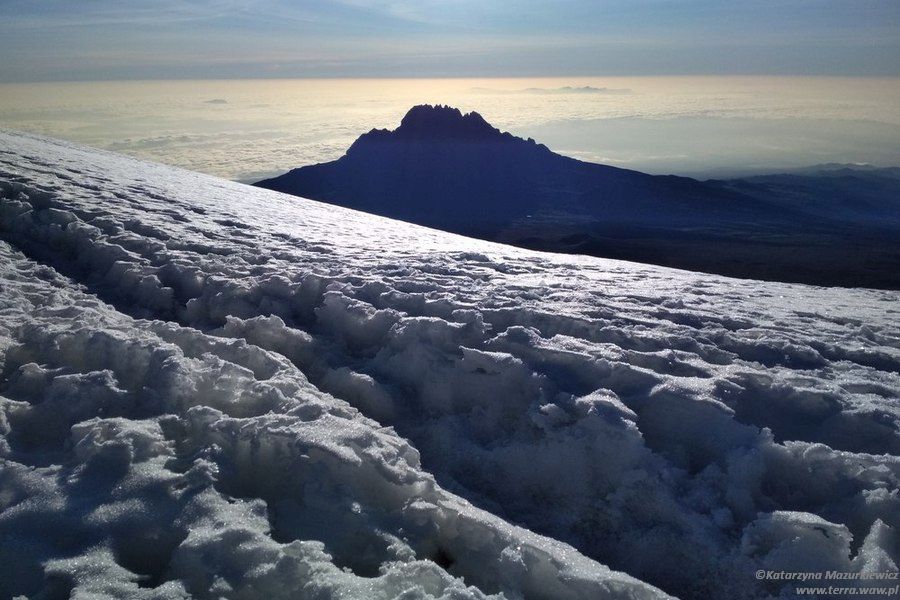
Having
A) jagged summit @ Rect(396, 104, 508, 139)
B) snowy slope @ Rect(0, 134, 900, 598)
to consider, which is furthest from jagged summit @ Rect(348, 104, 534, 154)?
snowy slope @ Rect(0, 134, 900, 598)

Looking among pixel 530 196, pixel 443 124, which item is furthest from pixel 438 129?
pixel 530 196

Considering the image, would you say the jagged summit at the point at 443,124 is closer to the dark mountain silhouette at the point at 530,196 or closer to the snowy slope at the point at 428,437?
the dark mountain silhouette at the point at 530,196

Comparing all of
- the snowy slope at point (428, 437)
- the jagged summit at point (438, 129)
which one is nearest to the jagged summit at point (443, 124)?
the jagged summit at point (438, 129)

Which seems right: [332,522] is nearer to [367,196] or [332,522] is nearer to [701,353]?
[701,353]

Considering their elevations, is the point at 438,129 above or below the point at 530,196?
above

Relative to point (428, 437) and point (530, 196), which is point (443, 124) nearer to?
point (530, 196)

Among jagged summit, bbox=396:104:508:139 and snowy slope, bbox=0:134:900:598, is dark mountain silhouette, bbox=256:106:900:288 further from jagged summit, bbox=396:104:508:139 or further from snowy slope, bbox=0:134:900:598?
snowy slope, bbox=0:134:900:598

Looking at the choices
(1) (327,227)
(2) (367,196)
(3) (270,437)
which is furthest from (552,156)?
(3) (270,437)
